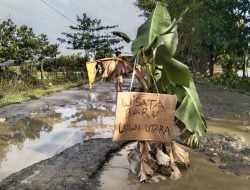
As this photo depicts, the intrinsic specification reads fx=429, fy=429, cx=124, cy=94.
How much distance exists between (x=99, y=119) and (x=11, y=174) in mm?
6007

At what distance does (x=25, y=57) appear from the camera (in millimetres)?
25328

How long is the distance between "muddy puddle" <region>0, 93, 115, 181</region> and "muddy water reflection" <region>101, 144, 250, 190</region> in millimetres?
1525

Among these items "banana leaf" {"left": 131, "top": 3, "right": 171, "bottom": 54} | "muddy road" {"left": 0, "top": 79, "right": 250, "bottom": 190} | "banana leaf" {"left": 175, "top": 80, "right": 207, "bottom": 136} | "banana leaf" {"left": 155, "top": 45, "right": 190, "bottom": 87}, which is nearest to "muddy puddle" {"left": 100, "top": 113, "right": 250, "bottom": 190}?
"muddy road" {"left": 0, "top": 79, "right": 250, "bottom": 190}

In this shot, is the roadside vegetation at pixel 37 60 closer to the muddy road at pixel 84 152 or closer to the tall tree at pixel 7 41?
the tall tree at pixel 7 41

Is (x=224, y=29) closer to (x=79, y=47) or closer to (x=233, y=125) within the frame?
(x=233, y=125)

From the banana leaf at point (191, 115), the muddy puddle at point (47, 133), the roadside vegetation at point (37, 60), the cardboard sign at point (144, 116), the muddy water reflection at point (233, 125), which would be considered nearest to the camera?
the cardboard sign at point (144, 116)

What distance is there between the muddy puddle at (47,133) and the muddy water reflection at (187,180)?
60.0 inches

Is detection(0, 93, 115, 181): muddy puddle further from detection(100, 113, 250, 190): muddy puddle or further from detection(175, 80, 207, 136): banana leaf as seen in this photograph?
detection(175, 80, 207, 136): banana leaf

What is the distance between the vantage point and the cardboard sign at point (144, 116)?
196 inches

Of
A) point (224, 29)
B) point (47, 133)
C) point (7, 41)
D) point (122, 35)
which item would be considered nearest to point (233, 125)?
point (47, 133)

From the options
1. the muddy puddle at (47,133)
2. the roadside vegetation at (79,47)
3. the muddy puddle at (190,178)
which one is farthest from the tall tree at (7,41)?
the muddy puddle at (190,178)

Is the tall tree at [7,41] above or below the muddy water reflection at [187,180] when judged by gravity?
above

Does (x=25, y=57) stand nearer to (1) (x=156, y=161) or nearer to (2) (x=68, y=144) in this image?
(2) (x=68, y=144)

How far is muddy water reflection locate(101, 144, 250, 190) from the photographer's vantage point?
557 centimetres
